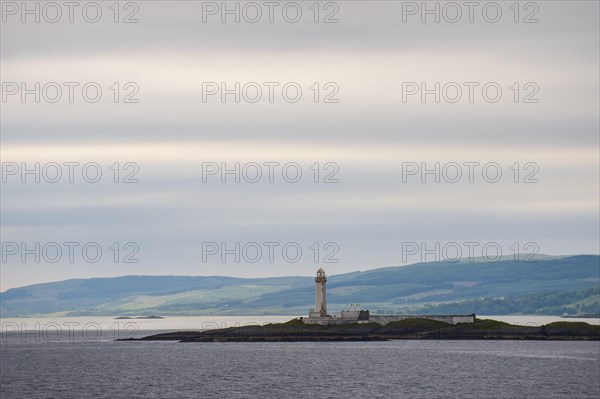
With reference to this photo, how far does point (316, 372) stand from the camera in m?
124

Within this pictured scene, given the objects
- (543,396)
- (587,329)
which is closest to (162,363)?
(543,396)

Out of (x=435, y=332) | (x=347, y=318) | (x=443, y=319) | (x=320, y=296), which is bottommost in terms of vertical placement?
(x=435, y=332)

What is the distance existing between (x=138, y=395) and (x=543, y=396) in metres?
34.7

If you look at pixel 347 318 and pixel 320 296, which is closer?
pixel 320 296

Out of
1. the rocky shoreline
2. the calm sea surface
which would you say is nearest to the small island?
the rocky shoreline

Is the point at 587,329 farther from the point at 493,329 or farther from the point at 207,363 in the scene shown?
the point at 207,363

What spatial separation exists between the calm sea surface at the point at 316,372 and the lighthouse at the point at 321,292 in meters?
9.26

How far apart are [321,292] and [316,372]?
63.7 metres

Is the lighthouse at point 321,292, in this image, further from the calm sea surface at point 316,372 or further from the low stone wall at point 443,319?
the low stone wall at point 443,319

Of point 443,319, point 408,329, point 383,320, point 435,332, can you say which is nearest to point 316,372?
point 408,329

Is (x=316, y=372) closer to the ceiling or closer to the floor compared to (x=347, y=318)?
closer to the floor

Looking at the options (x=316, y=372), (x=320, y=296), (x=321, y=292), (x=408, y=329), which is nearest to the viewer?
(x=316, y=372)

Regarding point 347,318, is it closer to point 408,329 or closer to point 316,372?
point 408,329

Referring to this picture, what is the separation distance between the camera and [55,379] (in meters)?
122
